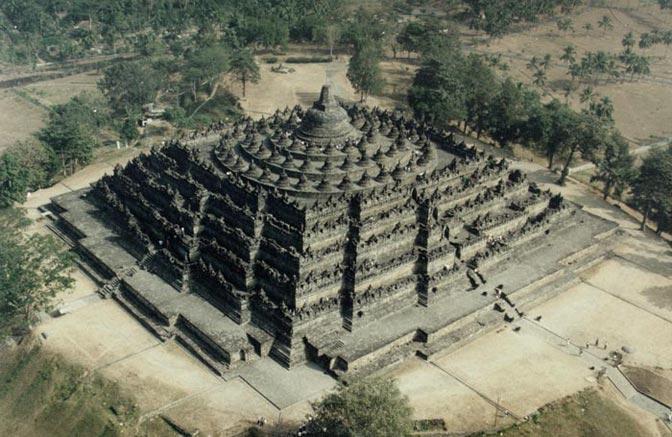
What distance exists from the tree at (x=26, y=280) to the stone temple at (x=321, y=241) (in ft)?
13.3

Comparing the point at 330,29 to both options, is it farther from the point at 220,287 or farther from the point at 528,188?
the point at 220,287

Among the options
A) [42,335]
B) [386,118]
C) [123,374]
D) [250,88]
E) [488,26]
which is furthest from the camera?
[488,26]

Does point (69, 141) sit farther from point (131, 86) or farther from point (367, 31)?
point (367, 31)

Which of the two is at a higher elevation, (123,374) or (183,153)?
(183,153)

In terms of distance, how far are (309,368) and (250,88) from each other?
236ft

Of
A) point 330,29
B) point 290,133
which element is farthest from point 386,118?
point 330,29

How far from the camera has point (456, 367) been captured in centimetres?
4894

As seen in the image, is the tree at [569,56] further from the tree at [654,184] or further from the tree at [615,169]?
the tree at [654,184]

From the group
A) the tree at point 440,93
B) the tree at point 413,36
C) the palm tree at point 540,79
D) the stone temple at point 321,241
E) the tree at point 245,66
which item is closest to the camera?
the stone temple at point 321,241

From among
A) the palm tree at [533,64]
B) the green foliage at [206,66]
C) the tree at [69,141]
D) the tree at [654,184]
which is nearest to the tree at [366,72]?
the green foliage at [206,66]

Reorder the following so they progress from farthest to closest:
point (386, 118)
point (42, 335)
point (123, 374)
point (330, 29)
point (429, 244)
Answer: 1. point (330, 29)
2. point (386, 118)
3. point (429, 244)
4. point (42, 335)
5. point (123, 374)

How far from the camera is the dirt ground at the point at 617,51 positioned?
373 feet

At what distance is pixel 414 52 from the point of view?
132250 millimetres

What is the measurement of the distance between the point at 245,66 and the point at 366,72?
63.1 ft
